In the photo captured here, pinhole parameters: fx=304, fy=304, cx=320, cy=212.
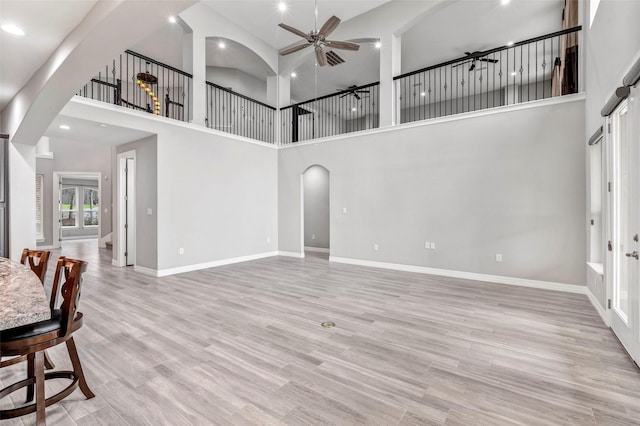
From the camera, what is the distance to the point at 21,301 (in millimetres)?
1376

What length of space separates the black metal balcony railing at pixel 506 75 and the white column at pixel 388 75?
181 millimetres

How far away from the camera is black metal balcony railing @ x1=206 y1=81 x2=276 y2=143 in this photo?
8.66 metres

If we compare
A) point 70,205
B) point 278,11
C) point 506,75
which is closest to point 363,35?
point 278,11

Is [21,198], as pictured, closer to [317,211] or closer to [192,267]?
[192,267]

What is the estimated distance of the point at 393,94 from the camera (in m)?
6.73

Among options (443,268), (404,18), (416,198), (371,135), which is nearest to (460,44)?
(404,18)

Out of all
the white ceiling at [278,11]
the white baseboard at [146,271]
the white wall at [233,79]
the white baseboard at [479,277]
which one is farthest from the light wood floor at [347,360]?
the white wall at [233,79]

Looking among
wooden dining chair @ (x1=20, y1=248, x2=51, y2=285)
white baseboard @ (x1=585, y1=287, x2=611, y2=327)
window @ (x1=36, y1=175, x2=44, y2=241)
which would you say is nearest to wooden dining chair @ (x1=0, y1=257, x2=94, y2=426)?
wooden dining chair @ (x1=20, y1=248, x2=51, y2=285)

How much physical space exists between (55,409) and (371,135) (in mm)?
6383

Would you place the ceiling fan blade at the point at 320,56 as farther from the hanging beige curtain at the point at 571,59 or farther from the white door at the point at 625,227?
the hanging beige curtain at the point at 571,59

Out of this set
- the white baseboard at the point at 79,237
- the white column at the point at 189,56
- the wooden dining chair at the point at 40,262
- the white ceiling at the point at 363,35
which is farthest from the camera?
the white baseboard at the point at 79,237

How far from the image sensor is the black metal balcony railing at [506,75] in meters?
5.49

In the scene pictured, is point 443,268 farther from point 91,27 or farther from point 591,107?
point 91,27

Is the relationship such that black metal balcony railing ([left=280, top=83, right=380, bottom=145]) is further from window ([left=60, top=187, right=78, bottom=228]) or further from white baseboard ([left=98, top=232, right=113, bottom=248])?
window ([left=60, top=187, right=78, bottom=228])
